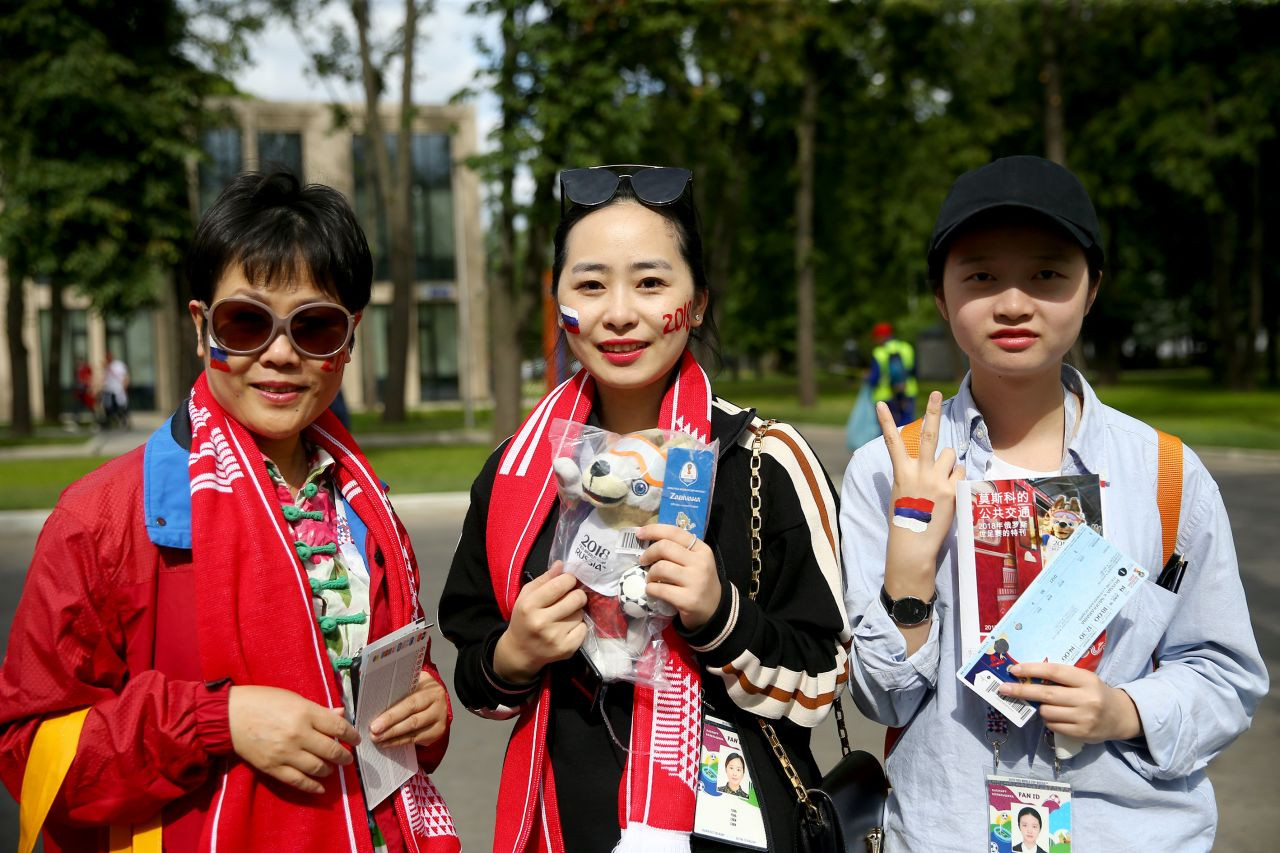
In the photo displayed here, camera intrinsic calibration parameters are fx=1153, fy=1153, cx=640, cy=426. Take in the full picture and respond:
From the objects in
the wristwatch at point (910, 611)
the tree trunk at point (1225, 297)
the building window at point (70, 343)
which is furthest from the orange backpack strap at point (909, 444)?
the building window at point (70, 343)

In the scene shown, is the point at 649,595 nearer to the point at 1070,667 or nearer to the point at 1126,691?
the point at 1070,667

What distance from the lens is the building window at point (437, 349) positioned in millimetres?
45219

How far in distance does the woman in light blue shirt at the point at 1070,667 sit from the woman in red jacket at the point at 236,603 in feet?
3.22

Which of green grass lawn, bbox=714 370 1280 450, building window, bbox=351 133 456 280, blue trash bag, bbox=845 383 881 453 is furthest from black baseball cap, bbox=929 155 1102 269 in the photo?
building window, bbox=351 133 456 280

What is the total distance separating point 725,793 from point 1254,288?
40871 mm

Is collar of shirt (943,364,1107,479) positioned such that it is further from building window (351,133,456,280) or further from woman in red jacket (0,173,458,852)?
building window (351,133,456,280)

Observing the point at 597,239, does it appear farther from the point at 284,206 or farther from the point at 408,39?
the point at 408,39

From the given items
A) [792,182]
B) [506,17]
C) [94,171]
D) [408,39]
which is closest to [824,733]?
[506,17]

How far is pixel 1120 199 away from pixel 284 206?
36.0 meters

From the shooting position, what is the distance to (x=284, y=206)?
2.31 metres

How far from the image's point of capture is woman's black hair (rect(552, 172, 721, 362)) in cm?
237

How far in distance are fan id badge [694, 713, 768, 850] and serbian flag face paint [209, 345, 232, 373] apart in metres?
1.15

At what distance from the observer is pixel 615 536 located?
2.07m

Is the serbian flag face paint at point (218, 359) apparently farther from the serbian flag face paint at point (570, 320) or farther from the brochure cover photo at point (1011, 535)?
the brochure cover photo at point (1011, 535)
